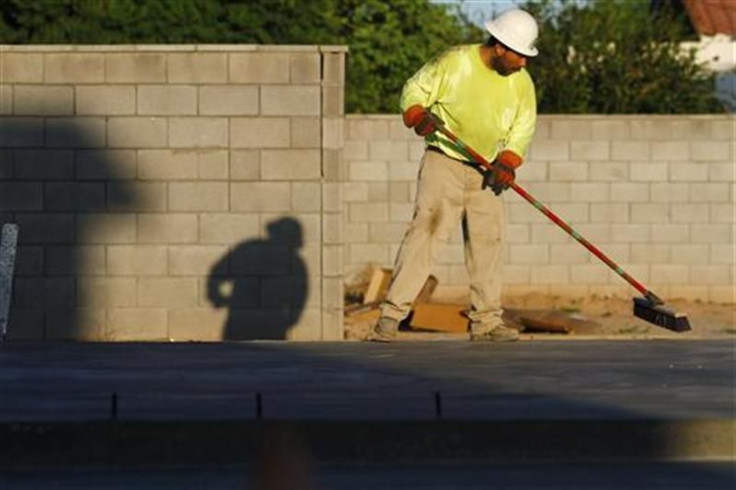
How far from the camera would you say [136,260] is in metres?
15.6

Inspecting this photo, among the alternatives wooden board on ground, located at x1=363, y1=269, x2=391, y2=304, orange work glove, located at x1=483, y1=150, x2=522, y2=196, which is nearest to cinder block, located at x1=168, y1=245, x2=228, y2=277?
orange work glove, located at x1=483, y1=150, x2=522, y2=196

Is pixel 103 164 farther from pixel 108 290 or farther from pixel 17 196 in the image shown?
pixel 108 290

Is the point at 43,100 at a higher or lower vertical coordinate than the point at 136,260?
higher

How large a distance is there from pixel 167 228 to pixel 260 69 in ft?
4.73

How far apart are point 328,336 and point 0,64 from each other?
3304mm

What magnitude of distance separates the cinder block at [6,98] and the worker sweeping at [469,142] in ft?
15.2

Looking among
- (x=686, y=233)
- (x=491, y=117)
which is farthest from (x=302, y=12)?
(x=491, y=117)

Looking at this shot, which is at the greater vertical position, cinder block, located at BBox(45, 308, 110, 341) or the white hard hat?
the white hard hat

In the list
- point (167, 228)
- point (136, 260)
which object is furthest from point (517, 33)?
point (136, 260)

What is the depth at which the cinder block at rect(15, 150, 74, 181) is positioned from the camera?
50.9 ft

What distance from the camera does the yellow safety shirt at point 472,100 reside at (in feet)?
38.4

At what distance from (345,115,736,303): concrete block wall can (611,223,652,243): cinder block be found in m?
0.01

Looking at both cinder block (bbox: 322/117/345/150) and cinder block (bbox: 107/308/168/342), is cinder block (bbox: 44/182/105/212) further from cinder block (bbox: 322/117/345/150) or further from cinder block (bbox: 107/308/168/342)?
cinder block (bbox: 322/117/345/150)

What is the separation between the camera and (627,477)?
27.5 ft
